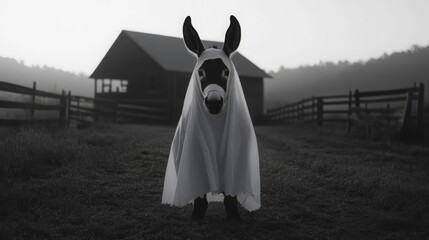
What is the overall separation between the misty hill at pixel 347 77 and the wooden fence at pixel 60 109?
1446 cm

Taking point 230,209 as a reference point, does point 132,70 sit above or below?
above

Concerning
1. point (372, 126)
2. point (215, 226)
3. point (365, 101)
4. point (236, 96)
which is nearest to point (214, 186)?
point (215, 226)

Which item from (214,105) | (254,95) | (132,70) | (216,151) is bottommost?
(216,151)

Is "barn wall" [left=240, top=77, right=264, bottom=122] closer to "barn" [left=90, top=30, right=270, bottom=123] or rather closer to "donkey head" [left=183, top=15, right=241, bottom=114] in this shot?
"barn" [left=90, top=30, right=270, bottom=123]

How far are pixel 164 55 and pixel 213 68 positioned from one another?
750 inches

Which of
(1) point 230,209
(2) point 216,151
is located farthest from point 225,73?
(1) point 230,209

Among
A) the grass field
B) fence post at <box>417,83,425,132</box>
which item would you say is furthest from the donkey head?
fence post at <box>417,83,425,132</box>

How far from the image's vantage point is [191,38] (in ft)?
12.7

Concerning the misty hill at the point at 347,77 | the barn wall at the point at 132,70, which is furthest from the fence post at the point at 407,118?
the barn wall at the point at 132,70

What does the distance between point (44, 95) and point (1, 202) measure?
790 centimetres

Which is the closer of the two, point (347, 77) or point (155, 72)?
point (155, 72)

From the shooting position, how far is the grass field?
338 cm

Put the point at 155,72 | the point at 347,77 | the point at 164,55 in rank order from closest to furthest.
Result: the point at 155,72 → the point at 164,55 → the point at 347,77

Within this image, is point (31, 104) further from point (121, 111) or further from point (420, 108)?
point (420, 108)
